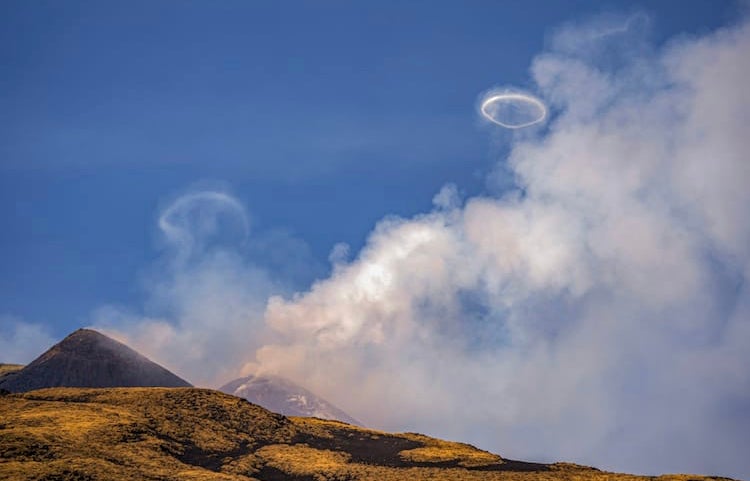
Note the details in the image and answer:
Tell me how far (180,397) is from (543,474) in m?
55.6

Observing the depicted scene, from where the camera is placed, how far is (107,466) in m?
71.5

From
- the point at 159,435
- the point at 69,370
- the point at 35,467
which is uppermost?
the point at 69,370

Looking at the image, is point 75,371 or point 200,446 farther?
point 75,371

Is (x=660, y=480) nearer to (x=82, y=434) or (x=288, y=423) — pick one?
(x=288, y=423)

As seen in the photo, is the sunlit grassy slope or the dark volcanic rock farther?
the dark volcanic rock

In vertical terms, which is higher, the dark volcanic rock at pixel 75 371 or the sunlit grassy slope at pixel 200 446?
the dark volcanic rock at pixel 75 371

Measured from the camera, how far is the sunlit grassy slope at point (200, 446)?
73.2 meters

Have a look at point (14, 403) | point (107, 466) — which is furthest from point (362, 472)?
point (14, 403)

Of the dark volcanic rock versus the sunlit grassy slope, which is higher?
the dark volcanic rock

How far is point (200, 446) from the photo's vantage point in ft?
291

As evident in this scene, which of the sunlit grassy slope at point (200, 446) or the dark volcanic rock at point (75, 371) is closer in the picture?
the sunlit grassy slope at point (200, 446)

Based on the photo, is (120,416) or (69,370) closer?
(120,416)

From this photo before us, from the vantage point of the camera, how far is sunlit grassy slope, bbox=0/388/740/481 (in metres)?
73.2

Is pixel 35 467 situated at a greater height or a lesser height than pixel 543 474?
lesser
